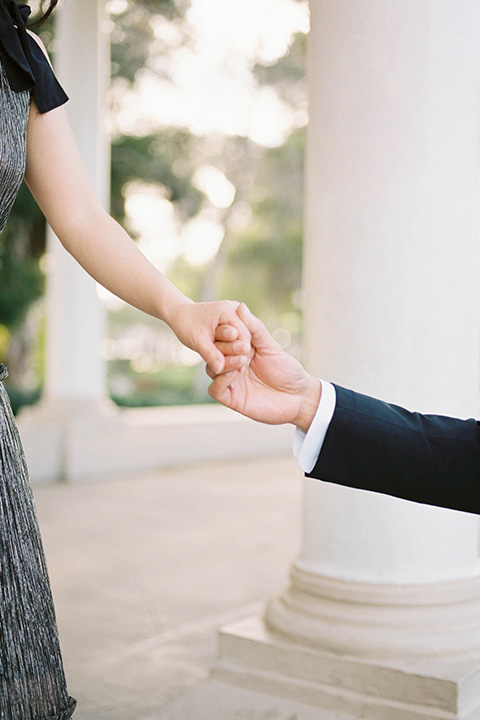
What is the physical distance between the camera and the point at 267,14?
60.7ft

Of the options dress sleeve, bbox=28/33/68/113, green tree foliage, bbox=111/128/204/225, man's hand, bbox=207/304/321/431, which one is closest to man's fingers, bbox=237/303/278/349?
man's hand, bbox=207/304/321/431

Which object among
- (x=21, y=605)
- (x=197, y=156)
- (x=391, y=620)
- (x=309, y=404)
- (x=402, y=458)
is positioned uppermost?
(x=197, y=156)

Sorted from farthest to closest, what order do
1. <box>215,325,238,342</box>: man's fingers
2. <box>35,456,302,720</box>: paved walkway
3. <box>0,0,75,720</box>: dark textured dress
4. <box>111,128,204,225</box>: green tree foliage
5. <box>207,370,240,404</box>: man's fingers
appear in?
<box>111,128,204,225</box>: green tree foliage → <box>35,456,302,720</box>: paved walkway → <box>207,370,240,404</box>: man's fingers → <box>215,325,238,342</box>: man's fingers → <box>0,0,75,720</box>: dark textured dress

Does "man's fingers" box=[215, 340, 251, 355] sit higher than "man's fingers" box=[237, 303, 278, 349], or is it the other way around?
"man's fingers" box=[237, 303, 278, 349]

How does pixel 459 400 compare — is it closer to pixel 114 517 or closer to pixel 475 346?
pixel 475 346

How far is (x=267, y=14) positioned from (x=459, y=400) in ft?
56.5

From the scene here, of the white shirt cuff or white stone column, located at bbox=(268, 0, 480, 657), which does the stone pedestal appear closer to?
white stone column, located at bbox=(268, 0, 480, 657)

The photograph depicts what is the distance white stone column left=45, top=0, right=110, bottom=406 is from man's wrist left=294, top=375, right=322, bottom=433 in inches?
301

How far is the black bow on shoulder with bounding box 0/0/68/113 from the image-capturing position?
5.72 feet

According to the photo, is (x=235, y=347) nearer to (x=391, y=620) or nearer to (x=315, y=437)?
(x=315, y=437)

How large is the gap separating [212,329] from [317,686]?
5.73 ft

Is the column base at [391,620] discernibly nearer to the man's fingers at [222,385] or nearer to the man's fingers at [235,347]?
the man's fingers at [222,385]

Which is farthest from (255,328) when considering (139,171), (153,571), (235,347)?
(139,171)

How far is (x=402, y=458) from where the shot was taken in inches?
71.6
